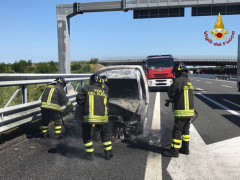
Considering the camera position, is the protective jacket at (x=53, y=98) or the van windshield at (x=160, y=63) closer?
the protective jacket at (x=53, y=98)

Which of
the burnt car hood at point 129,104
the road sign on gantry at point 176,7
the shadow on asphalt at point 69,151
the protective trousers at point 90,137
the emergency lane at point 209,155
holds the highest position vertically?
the road sign on gantry at point 176,7

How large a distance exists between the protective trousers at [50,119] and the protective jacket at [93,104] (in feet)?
5.31

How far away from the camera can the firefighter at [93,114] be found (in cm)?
438

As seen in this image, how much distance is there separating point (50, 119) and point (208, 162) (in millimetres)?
3687

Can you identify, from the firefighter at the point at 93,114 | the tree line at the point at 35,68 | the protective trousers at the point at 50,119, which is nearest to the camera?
the firefighter at the point at 93,114

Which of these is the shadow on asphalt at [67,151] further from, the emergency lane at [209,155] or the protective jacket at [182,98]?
the protective jacket at [182,98]


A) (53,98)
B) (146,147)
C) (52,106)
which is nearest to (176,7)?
(53,98)

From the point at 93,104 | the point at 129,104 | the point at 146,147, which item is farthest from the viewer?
the point at 129,104

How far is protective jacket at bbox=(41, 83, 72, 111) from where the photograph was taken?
226 inches

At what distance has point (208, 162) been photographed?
13.6 feet

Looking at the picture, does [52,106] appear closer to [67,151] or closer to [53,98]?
[53,98]

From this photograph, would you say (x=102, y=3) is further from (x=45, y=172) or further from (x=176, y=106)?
(x=45, y=172)

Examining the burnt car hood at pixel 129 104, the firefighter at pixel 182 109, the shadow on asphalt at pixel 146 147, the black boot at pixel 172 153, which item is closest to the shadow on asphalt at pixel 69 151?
the shadow on asphalt at pixel 146 147

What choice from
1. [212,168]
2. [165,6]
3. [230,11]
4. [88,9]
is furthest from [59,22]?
[212,168]
